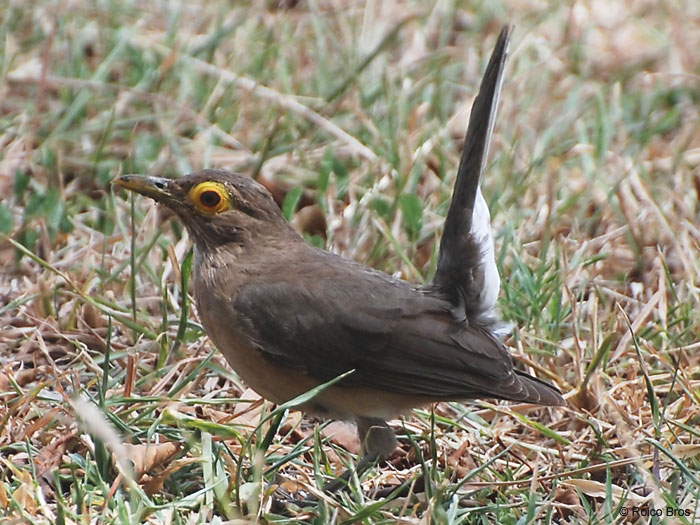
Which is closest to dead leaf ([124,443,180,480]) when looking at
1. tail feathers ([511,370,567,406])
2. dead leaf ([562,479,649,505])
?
tail feathers ([511,370,567,406])

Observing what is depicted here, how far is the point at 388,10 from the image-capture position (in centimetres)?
923

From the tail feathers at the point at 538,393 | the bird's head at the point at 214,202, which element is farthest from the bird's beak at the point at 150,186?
the tail feathers at the point at 538,393

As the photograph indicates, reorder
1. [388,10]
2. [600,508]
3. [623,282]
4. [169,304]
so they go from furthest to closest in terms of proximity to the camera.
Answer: [388,10] → [623,282] → [169,304] → [600,508]

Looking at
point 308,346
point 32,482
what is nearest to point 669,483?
point 308,346

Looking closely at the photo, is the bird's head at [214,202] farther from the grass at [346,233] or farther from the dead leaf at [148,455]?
the dead leaf at [148,455]

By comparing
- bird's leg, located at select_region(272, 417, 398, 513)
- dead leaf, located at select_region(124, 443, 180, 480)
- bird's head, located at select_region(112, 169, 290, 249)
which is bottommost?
bird's leg, located at select_region(272, 417, 398, 513)

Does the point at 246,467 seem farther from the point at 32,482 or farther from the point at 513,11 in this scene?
the point at 513,11

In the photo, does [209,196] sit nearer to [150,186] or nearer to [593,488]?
[150,186]

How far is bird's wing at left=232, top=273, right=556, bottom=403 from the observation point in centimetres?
492

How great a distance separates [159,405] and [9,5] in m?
4.20

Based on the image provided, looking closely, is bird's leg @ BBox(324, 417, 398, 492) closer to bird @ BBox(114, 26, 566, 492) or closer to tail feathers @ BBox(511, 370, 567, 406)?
bird @ BBox(114, 26, 566, 492)

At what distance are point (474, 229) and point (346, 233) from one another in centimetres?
170

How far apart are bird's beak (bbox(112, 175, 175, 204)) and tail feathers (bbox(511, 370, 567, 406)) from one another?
5.63 ft

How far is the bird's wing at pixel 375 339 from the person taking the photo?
16.1 ft
